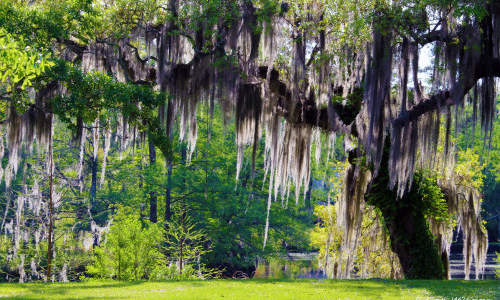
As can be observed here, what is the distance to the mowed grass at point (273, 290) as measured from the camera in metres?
10.3

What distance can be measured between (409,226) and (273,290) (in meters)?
4.62

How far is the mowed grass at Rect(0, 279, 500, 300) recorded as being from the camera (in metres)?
10.3

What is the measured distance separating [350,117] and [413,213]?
10.1ft

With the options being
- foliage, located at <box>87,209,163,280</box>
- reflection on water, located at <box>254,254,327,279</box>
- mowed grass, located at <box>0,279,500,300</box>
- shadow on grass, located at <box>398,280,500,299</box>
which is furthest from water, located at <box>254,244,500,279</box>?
shadow on grass, located at <box>398,280,500,299</box>

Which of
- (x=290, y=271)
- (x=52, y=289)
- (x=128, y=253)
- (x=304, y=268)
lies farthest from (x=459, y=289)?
Answer: (x=304, y=268)

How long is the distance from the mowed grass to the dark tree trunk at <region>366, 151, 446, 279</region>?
62.3 inches

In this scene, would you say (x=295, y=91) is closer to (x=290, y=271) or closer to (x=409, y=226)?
(x=409, y=226)

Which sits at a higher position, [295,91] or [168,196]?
[295,91]

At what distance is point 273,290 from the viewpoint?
11.6 meters

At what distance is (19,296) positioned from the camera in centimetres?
1006

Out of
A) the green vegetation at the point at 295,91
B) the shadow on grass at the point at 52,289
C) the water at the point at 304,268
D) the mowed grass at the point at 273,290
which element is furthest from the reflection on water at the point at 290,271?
the shadow on grass at the point at 52,289

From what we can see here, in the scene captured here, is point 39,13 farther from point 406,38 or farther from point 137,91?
point 406,38

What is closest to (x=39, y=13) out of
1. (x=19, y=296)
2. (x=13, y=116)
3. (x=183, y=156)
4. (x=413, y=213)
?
(x=13, y=116)

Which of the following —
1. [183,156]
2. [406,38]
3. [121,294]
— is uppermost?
[406,38]
